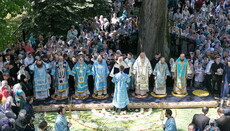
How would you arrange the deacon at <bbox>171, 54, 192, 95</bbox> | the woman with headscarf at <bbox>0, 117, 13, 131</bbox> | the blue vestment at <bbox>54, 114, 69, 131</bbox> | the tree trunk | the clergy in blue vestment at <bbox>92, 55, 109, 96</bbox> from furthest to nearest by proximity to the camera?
1. the tree trunk
2. the deacon at <bbox>171, 54, 192, 95</bbox>
3. the clergy in blue vestment at <bbox>92, 55, 109, 96</bbox>
4. the blue vestment at <bbox>54, 114, 69, 131</bbox>
5. the woman with headscarf at <bbox>0, 117, 13, 131</bbox>

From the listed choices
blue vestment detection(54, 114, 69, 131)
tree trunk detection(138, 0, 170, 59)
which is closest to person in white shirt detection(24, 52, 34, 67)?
blue vestment detection(54, 114, 69, 131)

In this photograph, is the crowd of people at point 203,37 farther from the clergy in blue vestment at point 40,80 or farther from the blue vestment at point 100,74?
the clergy in blue vestment at point 40,80

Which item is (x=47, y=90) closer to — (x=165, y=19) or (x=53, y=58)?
(x=53, y=58)

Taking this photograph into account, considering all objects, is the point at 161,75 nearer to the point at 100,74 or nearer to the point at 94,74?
the point at 100,74

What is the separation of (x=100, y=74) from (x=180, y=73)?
3512mm

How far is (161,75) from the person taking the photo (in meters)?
15.2

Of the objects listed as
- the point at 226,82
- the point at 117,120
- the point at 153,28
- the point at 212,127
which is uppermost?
the point at 153,28

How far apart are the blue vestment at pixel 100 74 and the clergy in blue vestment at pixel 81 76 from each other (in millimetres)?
366

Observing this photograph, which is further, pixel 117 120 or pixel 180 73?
pixel 180 73

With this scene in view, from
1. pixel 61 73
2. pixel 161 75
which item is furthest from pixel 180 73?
pixel 61 73

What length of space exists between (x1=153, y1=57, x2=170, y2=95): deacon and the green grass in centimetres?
129

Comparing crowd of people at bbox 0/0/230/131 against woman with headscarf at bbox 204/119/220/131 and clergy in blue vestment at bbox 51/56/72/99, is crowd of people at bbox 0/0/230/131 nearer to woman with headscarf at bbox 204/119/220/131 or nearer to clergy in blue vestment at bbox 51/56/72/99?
clergy in blue vestment at bbox 51/56/72/99

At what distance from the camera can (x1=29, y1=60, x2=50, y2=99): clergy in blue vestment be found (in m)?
14.5

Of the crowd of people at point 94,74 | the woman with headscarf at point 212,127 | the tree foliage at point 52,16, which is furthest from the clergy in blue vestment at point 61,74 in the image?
the woman with headscarf at point 212,127
